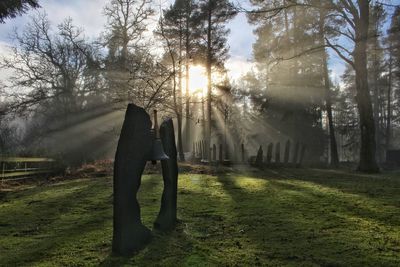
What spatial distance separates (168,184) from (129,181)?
145 cm

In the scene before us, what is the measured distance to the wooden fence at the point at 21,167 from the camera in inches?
703

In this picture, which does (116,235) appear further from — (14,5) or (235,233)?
(14,5)

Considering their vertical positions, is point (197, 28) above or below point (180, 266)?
above

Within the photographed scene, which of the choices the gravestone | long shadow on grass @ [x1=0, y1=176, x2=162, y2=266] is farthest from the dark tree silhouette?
the gravestone

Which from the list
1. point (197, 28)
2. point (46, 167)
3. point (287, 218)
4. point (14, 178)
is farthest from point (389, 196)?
point (197, 28)

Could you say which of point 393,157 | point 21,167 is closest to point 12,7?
point 21,167

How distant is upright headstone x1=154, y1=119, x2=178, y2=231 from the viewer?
6.81 meters

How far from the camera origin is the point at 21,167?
19.5m

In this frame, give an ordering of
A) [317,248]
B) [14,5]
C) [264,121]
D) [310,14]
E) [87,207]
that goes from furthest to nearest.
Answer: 1. [264,121]
2. [310,14]
3. [14,5]
4. [87,207]
5. [317,248]

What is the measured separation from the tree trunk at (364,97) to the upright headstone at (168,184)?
1385cm

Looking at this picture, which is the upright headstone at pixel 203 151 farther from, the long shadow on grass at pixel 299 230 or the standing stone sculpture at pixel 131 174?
the standing stone sculpture at pixel 131 174

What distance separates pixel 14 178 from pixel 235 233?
1439 cm

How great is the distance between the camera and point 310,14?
89.1 feet

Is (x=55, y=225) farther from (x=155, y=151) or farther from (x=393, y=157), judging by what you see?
(x=393, y=157)
